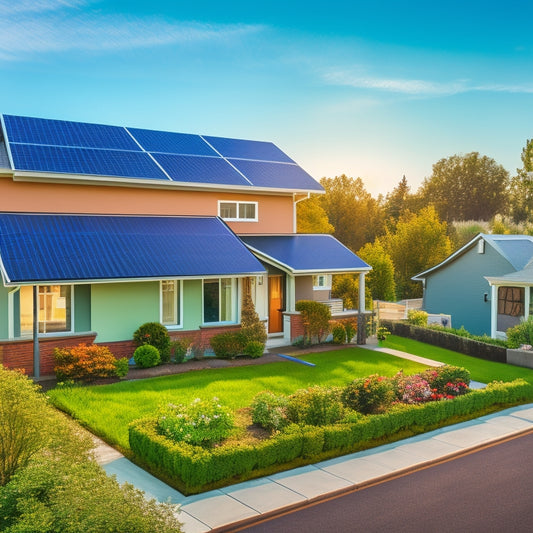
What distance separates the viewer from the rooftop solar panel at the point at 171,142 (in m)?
26.4

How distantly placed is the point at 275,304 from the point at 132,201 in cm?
728

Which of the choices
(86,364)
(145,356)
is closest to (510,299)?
(145,356)

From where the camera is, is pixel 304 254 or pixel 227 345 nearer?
pixel 227 345

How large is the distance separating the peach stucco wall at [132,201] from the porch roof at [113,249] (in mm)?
774

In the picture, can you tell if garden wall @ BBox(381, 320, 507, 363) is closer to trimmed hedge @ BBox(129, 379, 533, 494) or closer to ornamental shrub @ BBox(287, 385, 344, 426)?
trimmed hedge @ BBox(129, 379, 533, 494)

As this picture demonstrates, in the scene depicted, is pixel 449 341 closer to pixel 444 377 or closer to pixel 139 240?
pixel 444 377

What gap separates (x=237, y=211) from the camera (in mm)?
25750

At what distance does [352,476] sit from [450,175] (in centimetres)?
10297

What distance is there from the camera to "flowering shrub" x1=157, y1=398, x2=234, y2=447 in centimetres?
1139

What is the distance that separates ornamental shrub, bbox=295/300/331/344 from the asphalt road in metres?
11.7

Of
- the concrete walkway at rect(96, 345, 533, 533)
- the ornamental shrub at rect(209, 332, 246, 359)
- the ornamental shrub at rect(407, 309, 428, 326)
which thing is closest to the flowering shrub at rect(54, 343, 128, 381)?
the ornamental shrub at rect(209, 332, 246, 359)

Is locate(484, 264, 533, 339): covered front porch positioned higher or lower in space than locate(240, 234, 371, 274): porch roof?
lower

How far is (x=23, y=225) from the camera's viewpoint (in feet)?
63.3

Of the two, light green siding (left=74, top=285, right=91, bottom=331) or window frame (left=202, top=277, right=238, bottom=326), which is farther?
window frame (left=202, top=277, right=238, bottom=326)
